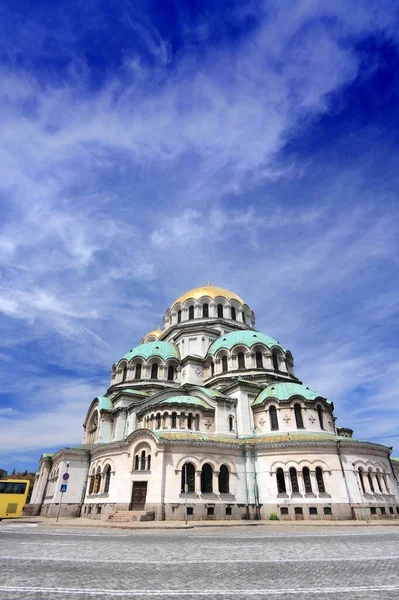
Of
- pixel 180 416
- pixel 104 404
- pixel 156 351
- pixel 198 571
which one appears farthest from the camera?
pixel 156 351

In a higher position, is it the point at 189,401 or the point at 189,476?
the point at 189,401

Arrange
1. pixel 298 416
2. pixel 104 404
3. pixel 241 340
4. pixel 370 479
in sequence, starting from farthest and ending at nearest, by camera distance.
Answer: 1. pixel 241 340
2. pixel 104 404
3. pixel 298 416
4. pixel 370 479

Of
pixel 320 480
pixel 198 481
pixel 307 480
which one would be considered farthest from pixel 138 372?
pixel 320 480

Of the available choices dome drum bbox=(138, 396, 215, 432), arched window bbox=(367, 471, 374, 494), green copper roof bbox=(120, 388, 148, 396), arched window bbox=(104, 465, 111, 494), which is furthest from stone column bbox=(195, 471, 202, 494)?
arched window bbox=(367, 471, 374, 494)

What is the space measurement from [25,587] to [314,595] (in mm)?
5641

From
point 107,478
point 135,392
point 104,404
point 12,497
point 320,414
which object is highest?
point 135,392

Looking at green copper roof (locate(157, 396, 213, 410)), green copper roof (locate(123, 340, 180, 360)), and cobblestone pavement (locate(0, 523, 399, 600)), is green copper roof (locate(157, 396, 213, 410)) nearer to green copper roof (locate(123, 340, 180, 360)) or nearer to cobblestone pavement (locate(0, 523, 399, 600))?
green copper roof (locate(123, 340, 180, 360))

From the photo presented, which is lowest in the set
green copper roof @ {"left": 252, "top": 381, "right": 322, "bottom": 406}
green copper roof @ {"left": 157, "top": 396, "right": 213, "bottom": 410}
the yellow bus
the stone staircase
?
the stone staircase

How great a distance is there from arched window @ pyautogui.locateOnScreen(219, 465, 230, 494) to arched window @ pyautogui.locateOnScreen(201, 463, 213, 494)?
104cm

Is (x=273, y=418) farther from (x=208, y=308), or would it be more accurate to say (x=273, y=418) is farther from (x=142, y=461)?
(x=208, y=308)

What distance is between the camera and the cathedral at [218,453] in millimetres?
28703

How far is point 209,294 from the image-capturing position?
51156 millimetres

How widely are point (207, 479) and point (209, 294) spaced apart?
2649 cm

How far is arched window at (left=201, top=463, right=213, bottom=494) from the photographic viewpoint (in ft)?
97.7
